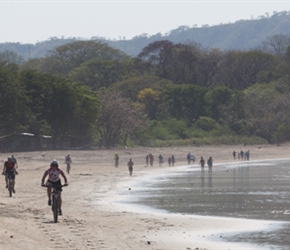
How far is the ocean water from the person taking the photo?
76.1 ft

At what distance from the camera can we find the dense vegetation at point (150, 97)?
6981 centimetres

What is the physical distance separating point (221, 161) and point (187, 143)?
42.5 ft

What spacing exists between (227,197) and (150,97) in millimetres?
69286

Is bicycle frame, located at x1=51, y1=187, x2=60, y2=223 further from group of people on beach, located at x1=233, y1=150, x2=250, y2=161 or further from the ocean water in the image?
group of people on beach, located at x1=233, y1=150, x2=250, y2=161

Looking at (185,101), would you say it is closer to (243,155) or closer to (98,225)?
(243,155)

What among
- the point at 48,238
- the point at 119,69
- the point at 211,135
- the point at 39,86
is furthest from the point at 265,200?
the point at 119,69

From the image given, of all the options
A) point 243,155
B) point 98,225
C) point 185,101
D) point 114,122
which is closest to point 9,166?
point 98,225

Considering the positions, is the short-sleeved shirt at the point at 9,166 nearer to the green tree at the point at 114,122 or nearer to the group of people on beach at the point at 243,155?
the group of people on beach at the point at 243,155

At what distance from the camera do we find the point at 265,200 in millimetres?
29703

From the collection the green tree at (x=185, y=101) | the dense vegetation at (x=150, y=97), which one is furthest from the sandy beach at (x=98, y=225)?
the green tree at (x=185, y=101)

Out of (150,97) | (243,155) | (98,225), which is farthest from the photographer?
(150,97)

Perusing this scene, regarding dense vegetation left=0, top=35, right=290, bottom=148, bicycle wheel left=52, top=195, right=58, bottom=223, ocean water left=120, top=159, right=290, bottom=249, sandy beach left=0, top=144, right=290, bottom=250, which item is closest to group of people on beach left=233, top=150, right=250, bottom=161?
dense vegetation left=0, top=35, right=290, bottom=148

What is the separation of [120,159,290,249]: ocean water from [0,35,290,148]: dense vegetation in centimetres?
2464

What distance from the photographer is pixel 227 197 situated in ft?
103
